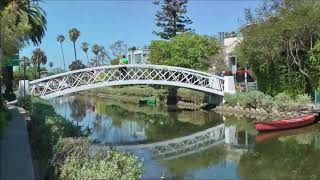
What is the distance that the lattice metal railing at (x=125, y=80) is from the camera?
42.7 metres

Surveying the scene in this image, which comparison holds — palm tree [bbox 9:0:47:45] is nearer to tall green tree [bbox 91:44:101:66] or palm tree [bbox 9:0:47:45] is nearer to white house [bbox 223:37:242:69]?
white house [bbox 223:37:242:69]

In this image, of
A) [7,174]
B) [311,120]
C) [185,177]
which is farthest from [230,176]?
[311,120]

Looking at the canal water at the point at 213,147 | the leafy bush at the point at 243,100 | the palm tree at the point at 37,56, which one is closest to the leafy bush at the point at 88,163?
Result: the canal water at the point at 213,147

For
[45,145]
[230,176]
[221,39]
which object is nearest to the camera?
[45,145]

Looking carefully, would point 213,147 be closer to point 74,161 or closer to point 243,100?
point 74,161

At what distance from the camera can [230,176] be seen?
58.5 feet

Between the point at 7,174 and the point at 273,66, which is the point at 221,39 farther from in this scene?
the point at 7,174

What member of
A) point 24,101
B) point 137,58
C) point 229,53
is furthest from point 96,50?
point 24,101

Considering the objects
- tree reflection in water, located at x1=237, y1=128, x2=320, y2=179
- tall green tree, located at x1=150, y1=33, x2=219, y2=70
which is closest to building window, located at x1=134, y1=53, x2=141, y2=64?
tall green tree, located at x1=150, y1=33, x2=219, y2=70

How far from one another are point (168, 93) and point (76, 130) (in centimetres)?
4018

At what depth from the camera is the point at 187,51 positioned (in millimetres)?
56219

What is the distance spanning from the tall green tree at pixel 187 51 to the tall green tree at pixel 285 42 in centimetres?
1472

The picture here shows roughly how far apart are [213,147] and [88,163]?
14780mm

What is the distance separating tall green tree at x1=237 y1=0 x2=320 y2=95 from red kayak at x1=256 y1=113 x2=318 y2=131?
676 cm
